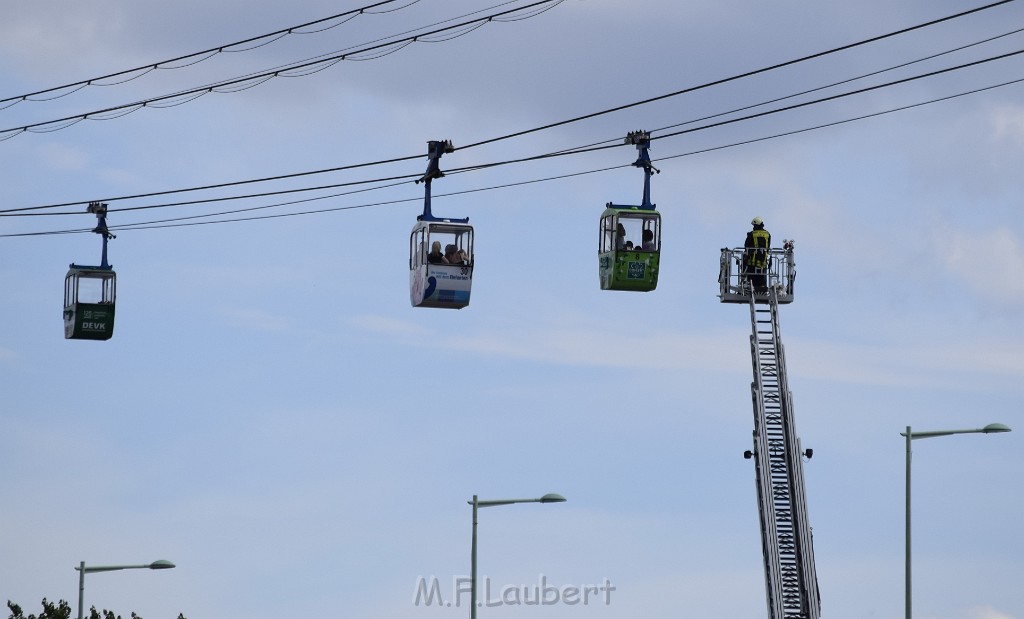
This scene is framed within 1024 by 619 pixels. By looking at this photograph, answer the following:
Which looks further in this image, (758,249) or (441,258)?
(758,249)

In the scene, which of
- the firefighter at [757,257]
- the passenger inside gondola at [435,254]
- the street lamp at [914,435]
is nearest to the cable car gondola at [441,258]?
the passenger inside gondola at [435,254]

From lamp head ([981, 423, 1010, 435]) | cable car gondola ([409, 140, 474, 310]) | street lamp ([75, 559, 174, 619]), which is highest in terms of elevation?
cable car gondola ([409, 140, 474, 310])

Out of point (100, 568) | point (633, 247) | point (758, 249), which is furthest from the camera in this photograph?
point (758, 249)

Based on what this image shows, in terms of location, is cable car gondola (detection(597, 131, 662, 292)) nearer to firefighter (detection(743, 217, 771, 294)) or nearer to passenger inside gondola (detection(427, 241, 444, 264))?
passenger inside gondola (detection(427, 241, 444, 264))

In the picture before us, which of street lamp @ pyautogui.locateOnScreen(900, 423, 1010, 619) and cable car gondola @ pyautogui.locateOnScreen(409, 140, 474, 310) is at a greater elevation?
cable car gondola @ pyautogui.locateOnScreen(409, 140, 474, 310)

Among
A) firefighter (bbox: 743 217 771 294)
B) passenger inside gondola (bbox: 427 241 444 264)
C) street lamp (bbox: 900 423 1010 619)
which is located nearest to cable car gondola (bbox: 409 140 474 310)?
passenger inside gondola (bbox: 427 241 444 264)

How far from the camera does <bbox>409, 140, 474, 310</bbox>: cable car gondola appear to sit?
37.4 meters

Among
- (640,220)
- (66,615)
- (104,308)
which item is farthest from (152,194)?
(66,615)

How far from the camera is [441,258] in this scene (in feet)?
123

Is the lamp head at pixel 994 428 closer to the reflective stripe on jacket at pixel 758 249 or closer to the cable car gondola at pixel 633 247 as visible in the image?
the cable car gondola at pixel 633 247

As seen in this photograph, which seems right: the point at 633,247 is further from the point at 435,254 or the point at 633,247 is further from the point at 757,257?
the point at 757,257

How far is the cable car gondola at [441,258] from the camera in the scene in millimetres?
37438

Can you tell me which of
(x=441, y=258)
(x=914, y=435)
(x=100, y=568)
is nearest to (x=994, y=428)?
(x=914, y=435)

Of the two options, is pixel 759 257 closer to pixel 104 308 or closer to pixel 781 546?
pixel 781 546
